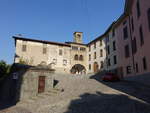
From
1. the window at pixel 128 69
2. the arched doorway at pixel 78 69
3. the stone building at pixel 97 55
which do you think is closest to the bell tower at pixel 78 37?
the stone building at pixel 97 55

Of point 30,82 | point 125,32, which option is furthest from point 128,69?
point 30,82

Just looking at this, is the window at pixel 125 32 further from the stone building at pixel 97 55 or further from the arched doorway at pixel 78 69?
the arched doorway at pixel 78 69

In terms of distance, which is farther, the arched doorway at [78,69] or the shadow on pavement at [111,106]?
the arched doorway at [78,69]

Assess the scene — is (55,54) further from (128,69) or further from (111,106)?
(111,106)

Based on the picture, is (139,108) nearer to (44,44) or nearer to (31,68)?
(31,68)

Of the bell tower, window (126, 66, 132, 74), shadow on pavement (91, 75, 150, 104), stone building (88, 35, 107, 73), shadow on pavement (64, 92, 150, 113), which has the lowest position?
shadow on pavement (64, 92, 150, 113)

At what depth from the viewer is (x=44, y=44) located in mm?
42812

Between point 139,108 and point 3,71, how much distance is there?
3282cm

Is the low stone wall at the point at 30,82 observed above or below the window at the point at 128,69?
below

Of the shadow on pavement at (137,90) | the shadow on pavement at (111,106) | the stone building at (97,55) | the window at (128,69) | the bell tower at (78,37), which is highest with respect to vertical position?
the bell tower at (78,37)

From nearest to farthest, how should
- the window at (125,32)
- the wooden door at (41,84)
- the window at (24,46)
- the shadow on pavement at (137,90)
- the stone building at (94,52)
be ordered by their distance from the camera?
1. the shadow on pavement at (137,90)
2. the wooden door at (41,84)
3. the stone building at (94,52)
4. the window at (125,32)
5. the window at (24,46)

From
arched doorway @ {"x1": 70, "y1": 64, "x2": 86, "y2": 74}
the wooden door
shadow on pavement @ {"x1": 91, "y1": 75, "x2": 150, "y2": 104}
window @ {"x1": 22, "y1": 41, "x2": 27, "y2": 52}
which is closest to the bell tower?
arched doorway @ {"x1": 70, "y1": 64, "x2": 86, "y2": 74}

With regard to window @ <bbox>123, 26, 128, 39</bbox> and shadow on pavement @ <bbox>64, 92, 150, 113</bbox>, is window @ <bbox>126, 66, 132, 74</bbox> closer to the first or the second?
window @ <bbox>123, 26, 128, 39</bbox>

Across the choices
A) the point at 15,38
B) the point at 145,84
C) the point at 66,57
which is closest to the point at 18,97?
the point at 145,84
